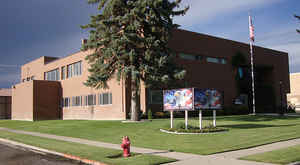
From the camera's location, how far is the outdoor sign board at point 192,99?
708 inches

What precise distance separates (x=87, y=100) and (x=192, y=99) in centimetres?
2306

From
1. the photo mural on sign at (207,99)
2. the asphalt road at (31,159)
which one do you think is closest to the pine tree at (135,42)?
the photo mural on sign at (207,99)

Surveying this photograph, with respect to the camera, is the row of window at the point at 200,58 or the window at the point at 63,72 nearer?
the row of window at the point at 200,58

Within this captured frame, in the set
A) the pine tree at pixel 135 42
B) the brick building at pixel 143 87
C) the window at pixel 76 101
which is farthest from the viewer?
the window at pixel 76 101

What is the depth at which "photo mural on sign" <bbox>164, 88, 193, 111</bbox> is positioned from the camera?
59.4 feet

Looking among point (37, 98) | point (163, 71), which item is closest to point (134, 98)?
point (163, 71)

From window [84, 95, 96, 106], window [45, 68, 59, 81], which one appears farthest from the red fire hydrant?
window [45, 68, 59, 81]

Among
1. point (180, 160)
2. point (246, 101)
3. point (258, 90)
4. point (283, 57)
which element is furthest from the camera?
point (283, 57)

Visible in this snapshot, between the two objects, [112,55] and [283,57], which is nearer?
[112,55]

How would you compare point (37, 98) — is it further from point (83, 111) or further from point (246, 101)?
point (246, 101)

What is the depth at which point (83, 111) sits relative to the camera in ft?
128

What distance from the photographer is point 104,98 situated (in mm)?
34906

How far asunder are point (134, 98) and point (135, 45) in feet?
15.4

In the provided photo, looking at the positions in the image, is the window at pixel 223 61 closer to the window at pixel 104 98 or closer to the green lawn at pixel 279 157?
the window at pixel 104 98
